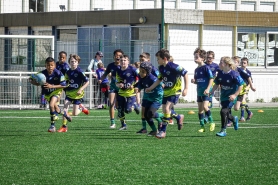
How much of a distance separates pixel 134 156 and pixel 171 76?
3.59 meters

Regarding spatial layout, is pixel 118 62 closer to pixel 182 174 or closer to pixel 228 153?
pixel 228 153

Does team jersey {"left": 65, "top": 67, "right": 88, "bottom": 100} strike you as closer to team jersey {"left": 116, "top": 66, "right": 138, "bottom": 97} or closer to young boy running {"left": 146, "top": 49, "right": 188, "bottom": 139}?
team jersey {"left": 116, "top": 66, "right": 138, "bottom": 97}

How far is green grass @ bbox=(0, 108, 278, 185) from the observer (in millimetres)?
8469

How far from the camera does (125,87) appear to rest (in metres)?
15.7

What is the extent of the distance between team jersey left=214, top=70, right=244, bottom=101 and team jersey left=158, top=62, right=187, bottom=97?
3.65 feet

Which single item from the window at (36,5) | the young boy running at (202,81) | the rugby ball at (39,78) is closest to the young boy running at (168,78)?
the young boy running at (202,81)

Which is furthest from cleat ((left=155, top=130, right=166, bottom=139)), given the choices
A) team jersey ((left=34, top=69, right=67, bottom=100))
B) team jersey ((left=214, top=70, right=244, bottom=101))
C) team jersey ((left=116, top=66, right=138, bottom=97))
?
team jersey ((left=34, top=69, right=67, bottom=100))

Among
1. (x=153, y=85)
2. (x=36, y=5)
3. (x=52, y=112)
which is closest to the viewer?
(x=153, y=85)

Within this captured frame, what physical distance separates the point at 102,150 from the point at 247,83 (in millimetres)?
8898

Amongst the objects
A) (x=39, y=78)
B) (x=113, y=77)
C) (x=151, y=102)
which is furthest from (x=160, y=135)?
(x=113, y=77)

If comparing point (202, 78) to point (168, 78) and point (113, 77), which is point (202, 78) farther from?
point (168, 78)

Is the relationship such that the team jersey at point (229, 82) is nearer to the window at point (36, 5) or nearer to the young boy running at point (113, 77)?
the young boy running at point (113, 77)

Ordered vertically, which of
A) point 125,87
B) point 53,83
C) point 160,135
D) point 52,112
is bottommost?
point 160,135

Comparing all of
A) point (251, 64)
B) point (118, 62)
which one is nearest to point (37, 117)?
point (118, 62)
